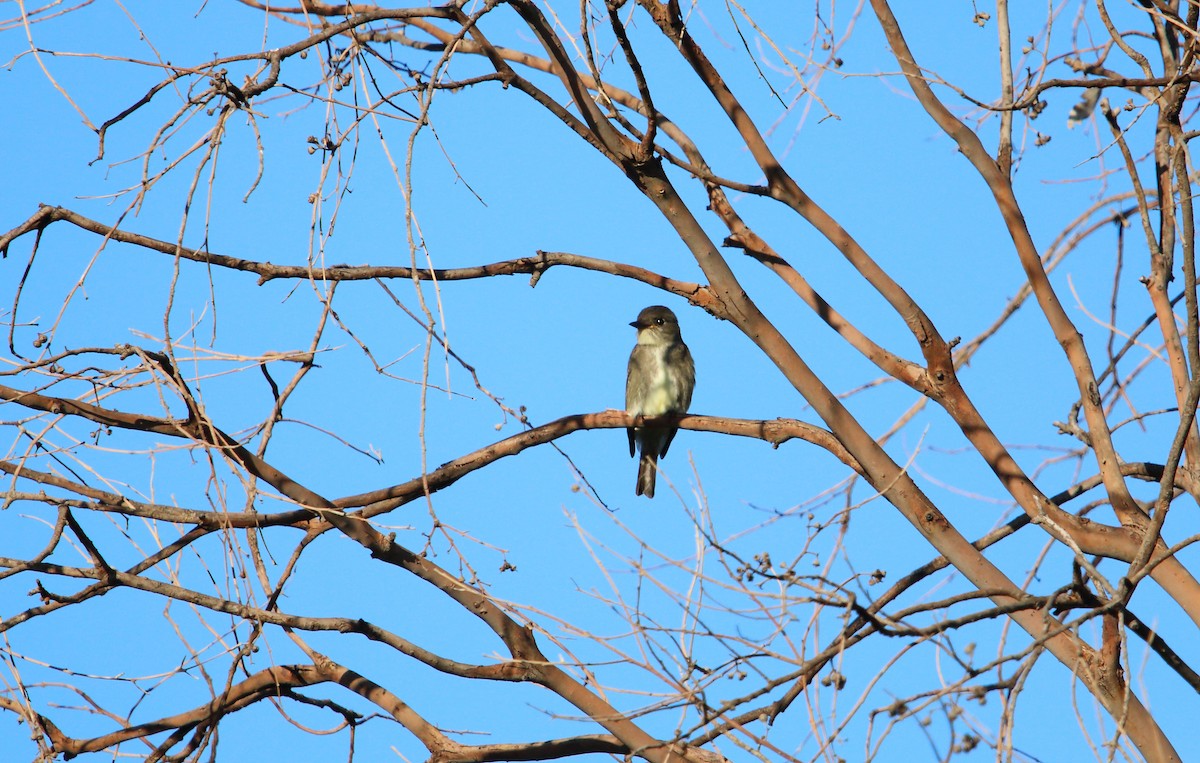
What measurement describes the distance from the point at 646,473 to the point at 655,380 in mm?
672

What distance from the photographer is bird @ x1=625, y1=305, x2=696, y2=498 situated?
806cm

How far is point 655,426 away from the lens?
556cm

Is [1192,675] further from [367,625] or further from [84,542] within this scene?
[84,542]

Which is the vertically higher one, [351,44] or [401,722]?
[351,44]

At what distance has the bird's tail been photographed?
27.2 ft

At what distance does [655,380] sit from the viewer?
8.09m

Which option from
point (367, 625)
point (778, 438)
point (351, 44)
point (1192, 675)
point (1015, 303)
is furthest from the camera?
point (1015, 303)

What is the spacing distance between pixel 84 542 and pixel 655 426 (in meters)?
2.44

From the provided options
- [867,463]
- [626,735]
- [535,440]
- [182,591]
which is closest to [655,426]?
[535,440]

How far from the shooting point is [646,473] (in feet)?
27.2

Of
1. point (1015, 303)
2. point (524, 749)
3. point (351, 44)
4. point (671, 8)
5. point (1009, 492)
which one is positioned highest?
point (671, 8)

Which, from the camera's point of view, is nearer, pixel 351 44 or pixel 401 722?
pixel 351 44

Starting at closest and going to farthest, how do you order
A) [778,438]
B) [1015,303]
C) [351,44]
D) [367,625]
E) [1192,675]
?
[351,44] < [1192,675] < [367,625] < [778,438] < [1015,303]

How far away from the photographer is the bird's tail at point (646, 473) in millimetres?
8305
